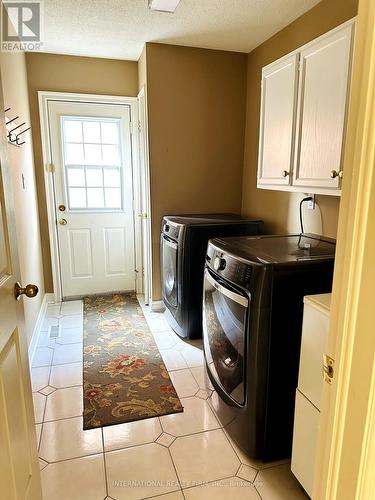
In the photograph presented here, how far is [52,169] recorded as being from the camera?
3.54 meters

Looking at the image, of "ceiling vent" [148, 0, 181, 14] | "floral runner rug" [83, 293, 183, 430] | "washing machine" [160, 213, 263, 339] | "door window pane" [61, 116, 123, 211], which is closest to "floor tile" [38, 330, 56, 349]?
"floral runner rug" [83, 293, 183, 430]

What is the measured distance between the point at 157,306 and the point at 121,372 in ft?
3.57

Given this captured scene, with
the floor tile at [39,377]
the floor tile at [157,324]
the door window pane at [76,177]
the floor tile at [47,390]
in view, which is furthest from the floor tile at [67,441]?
the door window pane at [76,177]

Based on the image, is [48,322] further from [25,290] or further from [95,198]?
[25,290]

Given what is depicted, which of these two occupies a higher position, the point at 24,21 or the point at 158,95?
the point at 24,21

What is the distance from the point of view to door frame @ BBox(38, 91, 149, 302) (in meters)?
3.40

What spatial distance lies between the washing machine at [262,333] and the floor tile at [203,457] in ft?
0.29

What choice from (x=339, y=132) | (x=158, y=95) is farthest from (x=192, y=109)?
(x=339, y=132)

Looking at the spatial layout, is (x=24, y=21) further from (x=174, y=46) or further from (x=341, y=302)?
(x=341, y=302)

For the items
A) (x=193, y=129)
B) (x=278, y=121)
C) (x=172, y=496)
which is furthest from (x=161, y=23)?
(x=172, y=496)

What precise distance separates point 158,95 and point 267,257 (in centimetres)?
214

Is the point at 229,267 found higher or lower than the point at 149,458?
higher

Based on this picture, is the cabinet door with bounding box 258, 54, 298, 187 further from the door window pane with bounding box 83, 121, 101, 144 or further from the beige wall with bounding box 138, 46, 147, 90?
the door window pane with bounding box 83, 121, 101, 144

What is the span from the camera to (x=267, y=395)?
1.57 meters
